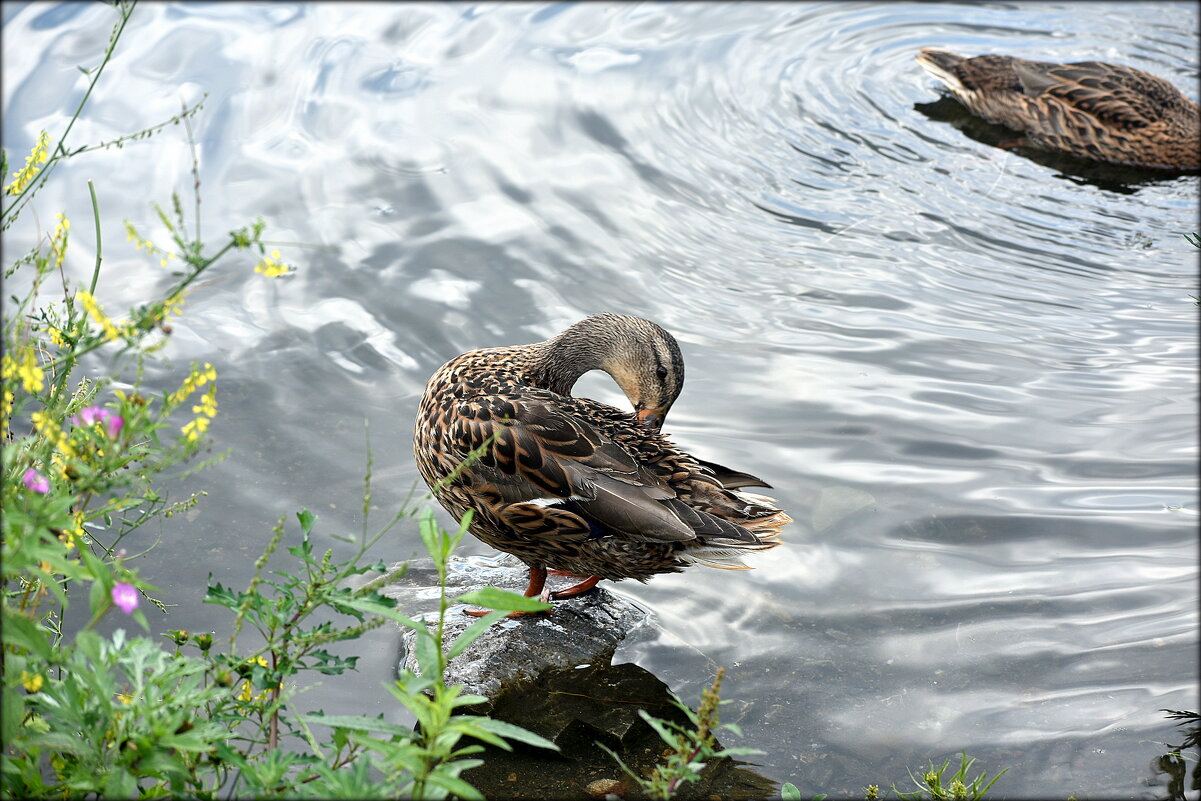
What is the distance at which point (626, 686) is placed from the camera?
3.92 m

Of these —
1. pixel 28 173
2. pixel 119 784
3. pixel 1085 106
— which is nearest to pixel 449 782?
pixel 119 784

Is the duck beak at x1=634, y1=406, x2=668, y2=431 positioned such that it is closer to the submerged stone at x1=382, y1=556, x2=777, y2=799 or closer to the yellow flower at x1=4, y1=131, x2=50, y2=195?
the submerged stone at x1=382, y1=556, x2=777, y2=799

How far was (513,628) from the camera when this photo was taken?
13.6 ft

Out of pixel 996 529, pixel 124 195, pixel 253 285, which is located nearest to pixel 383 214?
pixel 253 285

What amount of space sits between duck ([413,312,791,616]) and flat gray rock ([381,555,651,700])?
0.47 ft

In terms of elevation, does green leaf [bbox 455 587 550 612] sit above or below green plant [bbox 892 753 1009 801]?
above

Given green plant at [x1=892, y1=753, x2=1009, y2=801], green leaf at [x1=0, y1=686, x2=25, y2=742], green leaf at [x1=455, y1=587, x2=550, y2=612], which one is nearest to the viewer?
green leaf at [x1=0, y1=686, x2=25, y2=742]

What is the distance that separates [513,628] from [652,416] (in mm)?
1020

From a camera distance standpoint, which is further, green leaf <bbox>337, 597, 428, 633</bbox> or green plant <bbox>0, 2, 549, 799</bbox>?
green leaf <bbox>337, 597, 428, 633</bbox>

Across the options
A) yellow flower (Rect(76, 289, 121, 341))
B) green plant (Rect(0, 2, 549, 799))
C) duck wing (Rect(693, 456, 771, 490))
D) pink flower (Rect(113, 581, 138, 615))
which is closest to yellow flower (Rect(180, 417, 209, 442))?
green plant (Rect(0, 2, 549, 799))

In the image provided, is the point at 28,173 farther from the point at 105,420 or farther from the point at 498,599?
the point at 498,599

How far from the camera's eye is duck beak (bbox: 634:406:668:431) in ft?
14.9

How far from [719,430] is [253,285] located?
2.73 m

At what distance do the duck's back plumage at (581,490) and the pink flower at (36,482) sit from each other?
1390 millimetres
